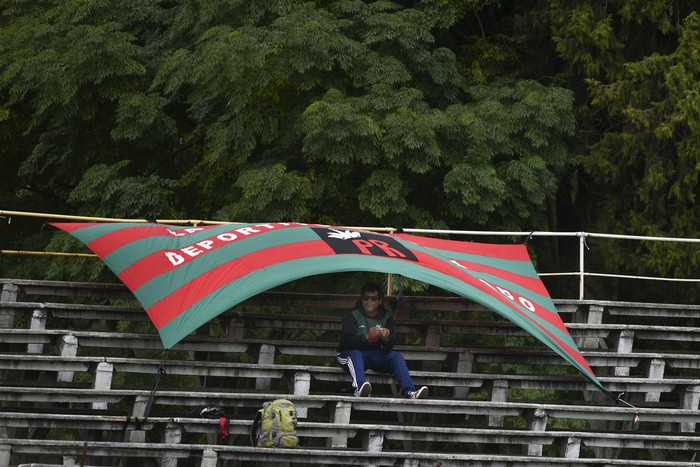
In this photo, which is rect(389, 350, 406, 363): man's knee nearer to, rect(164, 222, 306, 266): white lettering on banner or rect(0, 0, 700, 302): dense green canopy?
rect(164, 222, 306, 266): white lettering on banner

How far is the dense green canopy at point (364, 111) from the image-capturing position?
16.0 meters

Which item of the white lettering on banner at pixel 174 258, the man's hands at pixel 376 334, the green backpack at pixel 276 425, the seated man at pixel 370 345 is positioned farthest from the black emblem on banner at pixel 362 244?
the green backpack at pixel 276 425

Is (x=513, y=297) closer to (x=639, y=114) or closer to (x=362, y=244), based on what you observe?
(x=362, y=244)

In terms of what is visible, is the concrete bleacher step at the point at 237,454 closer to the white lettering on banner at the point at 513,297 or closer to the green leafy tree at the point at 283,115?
the white lettering on banner at the point at 513,297

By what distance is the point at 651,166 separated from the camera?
1708 cm

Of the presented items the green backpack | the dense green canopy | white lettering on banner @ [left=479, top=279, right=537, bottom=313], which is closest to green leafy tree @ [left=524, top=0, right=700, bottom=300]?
the dense green canopy

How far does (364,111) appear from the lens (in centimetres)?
1617

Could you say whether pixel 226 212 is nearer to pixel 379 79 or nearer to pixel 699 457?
pixel 379 79

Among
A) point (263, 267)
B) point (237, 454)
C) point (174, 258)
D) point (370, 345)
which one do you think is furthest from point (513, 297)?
point (237, 454)

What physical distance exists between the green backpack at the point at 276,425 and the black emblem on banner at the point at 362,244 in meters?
2.10

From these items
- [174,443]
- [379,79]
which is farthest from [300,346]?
[379,79]

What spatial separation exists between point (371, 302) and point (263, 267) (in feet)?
3.91

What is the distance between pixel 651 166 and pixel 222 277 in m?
7.51

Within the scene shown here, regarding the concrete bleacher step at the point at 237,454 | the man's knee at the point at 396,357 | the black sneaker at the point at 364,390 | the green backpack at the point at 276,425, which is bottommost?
the concrete bleacher step at the point at 237,454
